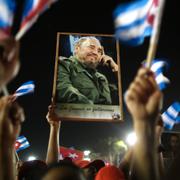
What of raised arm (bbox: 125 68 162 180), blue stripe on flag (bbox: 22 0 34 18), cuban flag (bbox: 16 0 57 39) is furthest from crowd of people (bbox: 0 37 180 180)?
blue stripe on flag (bbox: 22 0 34 18)

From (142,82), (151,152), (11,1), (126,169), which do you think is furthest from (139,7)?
(151,152)

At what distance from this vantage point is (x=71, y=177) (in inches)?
109

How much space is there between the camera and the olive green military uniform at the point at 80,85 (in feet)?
17.7

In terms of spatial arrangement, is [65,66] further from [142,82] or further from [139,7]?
[142,82]

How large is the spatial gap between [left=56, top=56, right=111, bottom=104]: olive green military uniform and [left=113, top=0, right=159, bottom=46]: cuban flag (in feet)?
5.03

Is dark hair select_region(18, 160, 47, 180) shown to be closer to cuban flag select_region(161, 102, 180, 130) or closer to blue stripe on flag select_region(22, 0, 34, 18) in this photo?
blue stripe on flag select_region(22, 0, 34, 18)

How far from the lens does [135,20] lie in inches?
156

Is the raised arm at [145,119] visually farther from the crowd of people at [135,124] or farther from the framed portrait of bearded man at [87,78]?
the framed portrait of bearded man at [87,78]

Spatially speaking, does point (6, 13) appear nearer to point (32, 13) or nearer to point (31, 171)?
→ point (32, 13)

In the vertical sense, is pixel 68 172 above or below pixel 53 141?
below

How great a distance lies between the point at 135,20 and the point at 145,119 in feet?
6.49

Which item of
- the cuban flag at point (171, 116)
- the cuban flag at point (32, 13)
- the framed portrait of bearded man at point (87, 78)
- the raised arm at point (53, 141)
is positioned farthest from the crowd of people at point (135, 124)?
the cuban flag at point (171, 116)

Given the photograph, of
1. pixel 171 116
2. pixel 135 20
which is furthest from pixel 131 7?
pixel 171 116

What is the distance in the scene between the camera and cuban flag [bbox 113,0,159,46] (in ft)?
12.2
